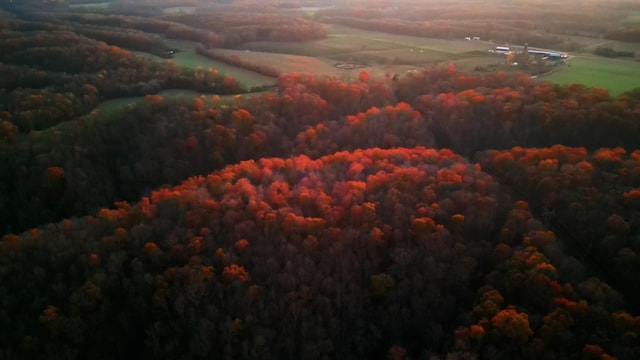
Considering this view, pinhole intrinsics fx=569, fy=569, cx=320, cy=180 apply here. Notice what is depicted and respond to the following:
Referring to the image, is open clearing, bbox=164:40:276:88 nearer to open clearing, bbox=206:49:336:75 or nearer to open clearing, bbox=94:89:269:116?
open clearing, bbox=206:49:336:75

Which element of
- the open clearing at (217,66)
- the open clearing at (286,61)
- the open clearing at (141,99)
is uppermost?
the open clearing at (286,61)

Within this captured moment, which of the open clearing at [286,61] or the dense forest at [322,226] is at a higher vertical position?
the open clearing at [286,61]

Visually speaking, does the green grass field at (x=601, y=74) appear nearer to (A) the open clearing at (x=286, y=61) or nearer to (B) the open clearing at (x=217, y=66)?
(A) the open clearing at (x=286, y=61)

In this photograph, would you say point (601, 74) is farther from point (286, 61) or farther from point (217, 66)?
point (217, 66)

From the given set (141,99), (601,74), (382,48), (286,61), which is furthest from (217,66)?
(601,74)

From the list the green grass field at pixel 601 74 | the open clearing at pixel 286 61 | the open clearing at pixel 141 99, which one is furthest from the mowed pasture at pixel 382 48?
the open clearing at pixel 141 99

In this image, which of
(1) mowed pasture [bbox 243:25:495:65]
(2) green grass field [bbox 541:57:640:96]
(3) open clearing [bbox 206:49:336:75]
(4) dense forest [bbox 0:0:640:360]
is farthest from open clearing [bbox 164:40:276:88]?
(2) green grass field [bbox 541:57:640:96]
